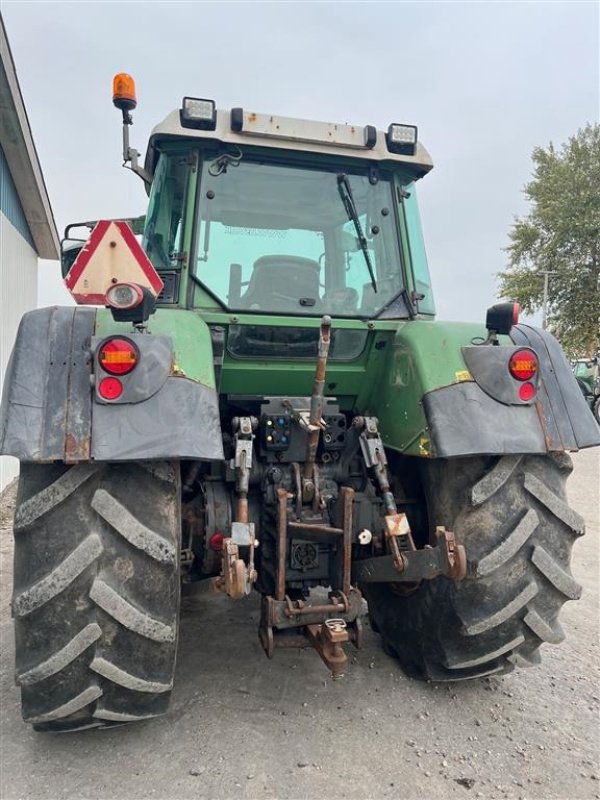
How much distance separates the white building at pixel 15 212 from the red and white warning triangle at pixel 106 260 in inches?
222

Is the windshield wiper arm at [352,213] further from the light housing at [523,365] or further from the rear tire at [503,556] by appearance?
the rear tire at [503,556]

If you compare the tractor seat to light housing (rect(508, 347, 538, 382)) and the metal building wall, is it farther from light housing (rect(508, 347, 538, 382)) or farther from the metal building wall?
the metal building wall

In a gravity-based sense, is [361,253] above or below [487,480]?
above

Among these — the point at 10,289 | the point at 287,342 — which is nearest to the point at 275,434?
the point at 287,342

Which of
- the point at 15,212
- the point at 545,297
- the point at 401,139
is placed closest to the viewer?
Answer: the point at 401,139

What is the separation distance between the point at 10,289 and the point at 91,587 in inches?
301

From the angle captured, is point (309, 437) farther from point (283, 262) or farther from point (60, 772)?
point (60, 772)

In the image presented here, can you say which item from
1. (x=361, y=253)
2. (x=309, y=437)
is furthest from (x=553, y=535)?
(x=361, y=253)

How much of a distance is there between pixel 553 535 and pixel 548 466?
0.30 m

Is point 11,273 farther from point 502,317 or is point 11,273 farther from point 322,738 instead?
point 322,738

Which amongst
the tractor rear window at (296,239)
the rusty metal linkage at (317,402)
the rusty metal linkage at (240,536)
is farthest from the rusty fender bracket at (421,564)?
the tractor rear window at (296,239)

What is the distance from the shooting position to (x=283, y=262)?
10.1 feet

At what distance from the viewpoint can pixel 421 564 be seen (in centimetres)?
249

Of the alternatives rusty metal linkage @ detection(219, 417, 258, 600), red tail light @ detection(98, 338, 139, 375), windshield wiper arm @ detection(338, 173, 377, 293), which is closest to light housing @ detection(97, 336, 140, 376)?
red tail light @ detection(98, 338, 139, 375)
